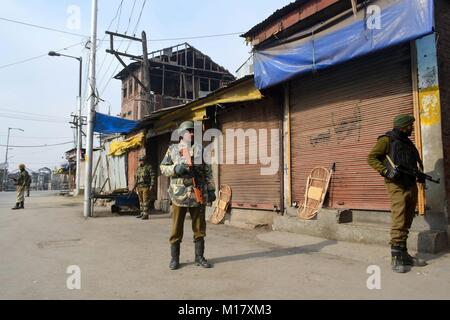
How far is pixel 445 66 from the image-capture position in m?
5.95

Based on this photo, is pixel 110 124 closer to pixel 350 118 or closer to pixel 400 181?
pixel 350 118

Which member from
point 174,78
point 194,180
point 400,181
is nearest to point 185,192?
point 194,180

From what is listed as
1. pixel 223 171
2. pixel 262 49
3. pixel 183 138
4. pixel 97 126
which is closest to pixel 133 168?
pixel 97 126

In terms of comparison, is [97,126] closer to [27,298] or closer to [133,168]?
[133,168]

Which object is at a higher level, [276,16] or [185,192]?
[276,16]

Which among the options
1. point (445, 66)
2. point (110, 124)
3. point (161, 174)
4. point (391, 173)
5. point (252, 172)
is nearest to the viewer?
point (391, 173)

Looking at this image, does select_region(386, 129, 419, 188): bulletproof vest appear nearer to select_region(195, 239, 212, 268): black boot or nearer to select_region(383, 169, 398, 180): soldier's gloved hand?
select_region(383, 169, 398, 180): soldier's gloved hand

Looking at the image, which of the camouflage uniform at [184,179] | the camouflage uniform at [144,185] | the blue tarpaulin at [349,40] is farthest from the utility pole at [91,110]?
the camouflage uniform at [184,179]

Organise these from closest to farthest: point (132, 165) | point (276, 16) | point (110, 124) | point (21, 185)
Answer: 1. point (276, 16)
2. point (110, 124)
3. point (21, 185)
4. point (132, 165)

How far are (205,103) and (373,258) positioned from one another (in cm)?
652

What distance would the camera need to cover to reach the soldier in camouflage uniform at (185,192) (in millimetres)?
5027

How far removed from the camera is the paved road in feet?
12.7

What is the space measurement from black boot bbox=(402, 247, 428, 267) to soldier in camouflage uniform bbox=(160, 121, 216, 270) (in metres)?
2.44

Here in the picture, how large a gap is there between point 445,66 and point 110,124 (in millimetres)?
10173
